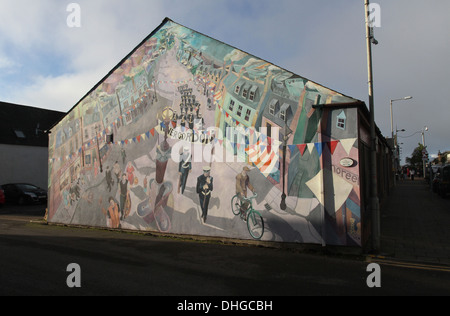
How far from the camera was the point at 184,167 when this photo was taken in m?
9.91

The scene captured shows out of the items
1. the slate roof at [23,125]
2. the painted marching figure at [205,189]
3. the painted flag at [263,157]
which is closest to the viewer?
the painted flag at [263,157]

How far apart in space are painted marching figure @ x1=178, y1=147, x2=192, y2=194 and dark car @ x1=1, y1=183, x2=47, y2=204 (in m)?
16.6

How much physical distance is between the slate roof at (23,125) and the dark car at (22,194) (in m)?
6.99

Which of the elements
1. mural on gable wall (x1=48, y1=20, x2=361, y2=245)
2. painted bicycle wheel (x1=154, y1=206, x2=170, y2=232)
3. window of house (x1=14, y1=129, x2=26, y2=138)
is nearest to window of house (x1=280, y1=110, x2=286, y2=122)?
mural on gable wall (x1=48, y1=20, x2=361, y2=245)

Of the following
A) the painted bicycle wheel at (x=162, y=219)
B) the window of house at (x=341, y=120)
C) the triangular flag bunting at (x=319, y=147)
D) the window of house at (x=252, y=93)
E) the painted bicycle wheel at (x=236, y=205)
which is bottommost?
the painted bicycle wheel at (x=162, y=219)

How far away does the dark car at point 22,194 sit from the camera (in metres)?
21.5

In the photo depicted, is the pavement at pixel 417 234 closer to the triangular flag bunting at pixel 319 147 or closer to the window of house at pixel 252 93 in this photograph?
the triangular flag bunting at pixel 319 147

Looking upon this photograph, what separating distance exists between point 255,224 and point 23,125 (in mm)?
29297

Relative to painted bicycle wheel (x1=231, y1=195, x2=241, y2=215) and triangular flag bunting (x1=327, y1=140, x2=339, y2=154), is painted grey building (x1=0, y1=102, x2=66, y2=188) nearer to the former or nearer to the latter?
painted bicycle wheel (x1=231, y1=195, x2=241, y2=215)

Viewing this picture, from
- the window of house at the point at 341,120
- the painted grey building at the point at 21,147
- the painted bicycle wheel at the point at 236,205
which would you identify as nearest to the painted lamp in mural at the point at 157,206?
the painted bicycle wheel at the point at 236,205

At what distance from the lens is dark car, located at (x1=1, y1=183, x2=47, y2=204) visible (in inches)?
848

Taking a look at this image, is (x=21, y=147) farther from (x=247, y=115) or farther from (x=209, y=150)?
(x=247, y=115)

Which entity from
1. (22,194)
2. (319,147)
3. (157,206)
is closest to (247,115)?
(319,147)
